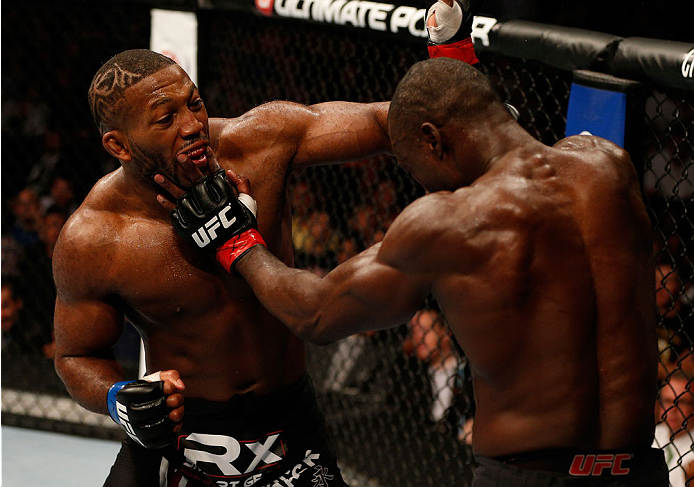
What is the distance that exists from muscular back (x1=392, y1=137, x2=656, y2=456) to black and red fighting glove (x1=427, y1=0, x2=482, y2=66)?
514 mm

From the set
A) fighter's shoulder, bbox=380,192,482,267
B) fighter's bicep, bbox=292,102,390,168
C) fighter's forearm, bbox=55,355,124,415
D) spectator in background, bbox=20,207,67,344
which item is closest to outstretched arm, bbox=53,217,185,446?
fighter's forearm, bbox=55,355,124,415

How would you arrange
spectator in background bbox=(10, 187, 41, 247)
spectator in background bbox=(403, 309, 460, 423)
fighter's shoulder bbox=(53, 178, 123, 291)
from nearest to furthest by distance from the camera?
fighter's shoulder bbox=(53, 178, 123, 291) → spectator in background bbox=(403, 309, 460, 423) → spectator in background bbox=(10, 187, 41, 247)

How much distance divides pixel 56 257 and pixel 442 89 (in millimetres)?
942

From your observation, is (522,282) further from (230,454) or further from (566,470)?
(230,454)

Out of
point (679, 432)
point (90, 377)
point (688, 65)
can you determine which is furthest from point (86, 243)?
point (679, 432)

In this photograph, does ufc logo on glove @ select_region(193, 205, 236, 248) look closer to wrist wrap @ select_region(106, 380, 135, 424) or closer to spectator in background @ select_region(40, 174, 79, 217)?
wrist wrap @ select_region(106, 380, 135, 424)

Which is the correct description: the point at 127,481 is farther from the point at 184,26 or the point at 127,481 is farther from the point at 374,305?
the point at 184,26

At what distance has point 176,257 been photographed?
6.27ft

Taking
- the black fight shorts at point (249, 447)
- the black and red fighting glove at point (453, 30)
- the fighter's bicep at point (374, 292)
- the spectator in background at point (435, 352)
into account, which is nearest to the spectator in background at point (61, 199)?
the spectator in background at point (435, 352)

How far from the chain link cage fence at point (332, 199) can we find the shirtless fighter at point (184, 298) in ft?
2.93

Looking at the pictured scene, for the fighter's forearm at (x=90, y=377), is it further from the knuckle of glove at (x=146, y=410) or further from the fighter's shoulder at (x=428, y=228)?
the fighter's shoulder at (x=428, y=228)

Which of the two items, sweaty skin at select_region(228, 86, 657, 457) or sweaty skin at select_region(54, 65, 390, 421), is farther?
sweaty skin at select_region(54, 65, 390, 421)

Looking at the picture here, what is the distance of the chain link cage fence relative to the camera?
2.95 meters

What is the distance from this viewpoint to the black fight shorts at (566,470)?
1.51 m
